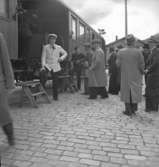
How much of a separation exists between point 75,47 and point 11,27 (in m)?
3.42

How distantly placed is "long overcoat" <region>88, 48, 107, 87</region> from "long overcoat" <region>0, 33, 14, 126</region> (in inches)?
178

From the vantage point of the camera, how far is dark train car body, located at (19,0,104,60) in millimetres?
8305

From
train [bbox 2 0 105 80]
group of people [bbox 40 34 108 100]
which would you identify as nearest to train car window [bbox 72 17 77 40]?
train [bbox 2 0 105 80]

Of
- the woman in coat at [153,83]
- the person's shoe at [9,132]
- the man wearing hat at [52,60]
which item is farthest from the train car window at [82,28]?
the person's shoe at [9,132]

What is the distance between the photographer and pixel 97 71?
7.81 m

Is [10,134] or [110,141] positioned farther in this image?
[110,141]

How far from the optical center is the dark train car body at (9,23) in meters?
5.97

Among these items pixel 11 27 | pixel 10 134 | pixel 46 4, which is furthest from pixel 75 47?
pixel 10 134

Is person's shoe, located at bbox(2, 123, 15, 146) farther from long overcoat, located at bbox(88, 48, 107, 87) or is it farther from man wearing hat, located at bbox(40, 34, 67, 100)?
long overcoat, located at bbox(88, 48, 107, 87)

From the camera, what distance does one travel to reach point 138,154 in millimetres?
3248

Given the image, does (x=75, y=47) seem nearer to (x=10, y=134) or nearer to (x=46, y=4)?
(x=46, y=4)

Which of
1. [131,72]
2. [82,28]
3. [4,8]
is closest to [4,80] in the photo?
[131,72]

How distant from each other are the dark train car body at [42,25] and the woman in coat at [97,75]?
1281 mm

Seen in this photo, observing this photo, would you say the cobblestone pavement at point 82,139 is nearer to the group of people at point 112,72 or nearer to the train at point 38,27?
the group of people at point 112,72
